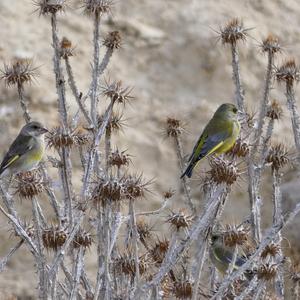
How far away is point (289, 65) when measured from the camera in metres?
7.24

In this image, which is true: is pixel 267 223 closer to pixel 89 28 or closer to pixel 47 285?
pixel 89 28

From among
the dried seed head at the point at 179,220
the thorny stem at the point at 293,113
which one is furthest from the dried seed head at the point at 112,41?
the dried seed head at the point at 179,220

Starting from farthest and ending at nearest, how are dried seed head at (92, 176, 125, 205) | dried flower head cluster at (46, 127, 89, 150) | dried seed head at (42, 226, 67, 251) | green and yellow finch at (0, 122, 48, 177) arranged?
green and yellow finch at (0, 122, 48, 177) < dried flower head cluster at (46, 127, 89, 150) < dried seed head at (42, 226, 67, 251) < dried seed head at (92, 176, 125, 205)

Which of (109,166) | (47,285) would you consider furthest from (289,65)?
(47,285)

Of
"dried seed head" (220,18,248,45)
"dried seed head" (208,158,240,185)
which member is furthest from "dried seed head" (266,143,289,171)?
"dried seed head" (208,158,240,185)

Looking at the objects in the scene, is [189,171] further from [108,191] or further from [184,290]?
[108,191]

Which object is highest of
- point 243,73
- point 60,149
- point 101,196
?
point 243,73

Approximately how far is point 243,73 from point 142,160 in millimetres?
2427

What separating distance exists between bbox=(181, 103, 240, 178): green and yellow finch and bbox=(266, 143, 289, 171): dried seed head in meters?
0.30

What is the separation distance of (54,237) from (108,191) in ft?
1.48

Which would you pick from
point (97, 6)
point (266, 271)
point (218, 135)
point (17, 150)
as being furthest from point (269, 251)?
point (17, 150)

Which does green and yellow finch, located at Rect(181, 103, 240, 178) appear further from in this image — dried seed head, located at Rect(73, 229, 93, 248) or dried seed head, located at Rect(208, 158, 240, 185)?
dried seed head, located at Rect(73, 229, 93, 248)

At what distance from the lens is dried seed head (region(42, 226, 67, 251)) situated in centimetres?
526

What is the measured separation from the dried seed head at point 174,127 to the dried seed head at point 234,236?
1.89 m
